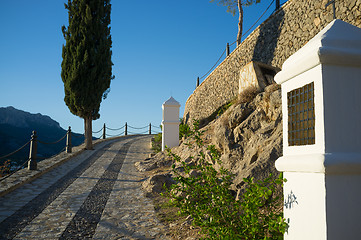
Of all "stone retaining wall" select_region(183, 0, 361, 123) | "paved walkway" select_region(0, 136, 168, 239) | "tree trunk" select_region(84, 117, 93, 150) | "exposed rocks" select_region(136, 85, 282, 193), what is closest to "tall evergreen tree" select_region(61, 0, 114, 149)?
"tree trunk" select_region(84, 117, 93, 150)

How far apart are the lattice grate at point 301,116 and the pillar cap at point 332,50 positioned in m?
0.20

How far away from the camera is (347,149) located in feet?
6.91

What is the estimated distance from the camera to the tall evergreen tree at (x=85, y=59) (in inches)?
539

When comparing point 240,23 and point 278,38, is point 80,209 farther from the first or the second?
point 240,23

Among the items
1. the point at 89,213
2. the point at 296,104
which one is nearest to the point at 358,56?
the point at 296,104

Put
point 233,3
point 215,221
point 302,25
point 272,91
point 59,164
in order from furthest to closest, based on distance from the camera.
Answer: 1. point 233,3
2. point 59,164
3. point 302,25
4. point 272,91
5. point 215,221

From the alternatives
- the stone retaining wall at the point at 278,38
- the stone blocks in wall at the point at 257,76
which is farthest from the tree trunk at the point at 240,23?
the stone blocks in wall at the point at 257,76

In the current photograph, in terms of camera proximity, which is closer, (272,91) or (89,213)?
(89,213)

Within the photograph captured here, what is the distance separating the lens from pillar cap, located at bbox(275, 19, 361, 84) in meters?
2.14

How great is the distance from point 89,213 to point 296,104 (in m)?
4.13

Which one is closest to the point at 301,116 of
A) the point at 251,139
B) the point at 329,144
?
the point at 329,144

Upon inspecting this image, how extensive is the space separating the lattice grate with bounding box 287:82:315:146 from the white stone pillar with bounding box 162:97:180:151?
890 cm

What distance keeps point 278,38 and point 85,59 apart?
9.42m

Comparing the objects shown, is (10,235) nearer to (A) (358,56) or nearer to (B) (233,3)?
(A) (358,56)
